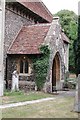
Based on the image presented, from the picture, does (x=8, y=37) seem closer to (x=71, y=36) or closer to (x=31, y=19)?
(x=31, y=19)

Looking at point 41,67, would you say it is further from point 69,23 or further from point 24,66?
point 69,23

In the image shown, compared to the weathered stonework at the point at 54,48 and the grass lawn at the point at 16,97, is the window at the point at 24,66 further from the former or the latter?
the grass lawn at the point at 16,97

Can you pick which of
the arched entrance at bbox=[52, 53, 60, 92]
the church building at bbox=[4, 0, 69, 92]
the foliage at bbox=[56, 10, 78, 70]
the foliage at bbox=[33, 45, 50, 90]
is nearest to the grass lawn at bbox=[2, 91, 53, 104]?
the foliage at bbox=[33, 45, 50, 90]

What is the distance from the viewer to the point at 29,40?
21531 millimetres

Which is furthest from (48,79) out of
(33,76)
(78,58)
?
(78,58)

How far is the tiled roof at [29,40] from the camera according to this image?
67.4 ft

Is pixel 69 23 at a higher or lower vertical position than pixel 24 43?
higher

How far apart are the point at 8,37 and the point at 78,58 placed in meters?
5.63

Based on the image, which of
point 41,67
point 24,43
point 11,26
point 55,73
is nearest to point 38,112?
point 41,67

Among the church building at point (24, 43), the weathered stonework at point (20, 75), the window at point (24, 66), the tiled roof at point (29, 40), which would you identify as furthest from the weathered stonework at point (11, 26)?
the window at point (24, 66)

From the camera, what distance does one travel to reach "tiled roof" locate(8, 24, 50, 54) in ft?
67.4

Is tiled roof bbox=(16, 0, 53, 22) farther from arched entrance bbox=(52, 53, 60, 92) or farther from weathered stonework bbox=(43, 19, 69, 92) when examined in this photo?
arched entrance bbox=(52, 53, 60, 92)

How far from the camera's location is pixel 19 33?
22766mm

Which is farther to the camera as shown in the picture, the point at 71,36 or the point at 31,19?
the point at 71,36
